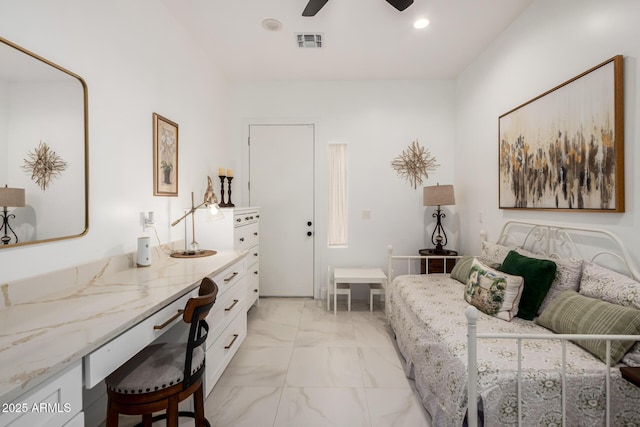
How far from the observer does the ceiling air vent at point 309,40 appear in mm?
2824

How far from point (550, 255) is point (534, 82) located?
1.36 metres

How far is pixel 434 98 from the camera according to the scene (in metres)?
3.84

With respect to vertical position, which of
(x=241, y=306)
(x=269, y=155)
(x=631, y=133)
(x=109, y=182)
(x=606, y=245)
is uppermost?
(x=269, y=155)

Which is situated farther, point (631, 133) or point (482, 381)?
point (631, 133)

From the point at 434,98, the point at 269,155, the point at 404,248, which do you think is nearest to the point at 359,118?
the point at 434,98

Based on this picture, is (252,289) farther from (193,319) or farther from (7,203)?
(7,203)

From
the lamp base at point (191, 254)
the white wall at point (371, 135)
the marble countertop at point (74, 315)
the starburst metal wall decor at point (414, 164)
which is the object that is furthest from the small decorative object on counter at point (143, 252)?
the starburst metal wall decor at point (414, 164)

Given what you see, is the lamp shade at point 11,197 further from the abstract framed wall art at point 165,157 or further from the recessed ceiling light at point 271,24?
the recessed ceiling light at point 271,24

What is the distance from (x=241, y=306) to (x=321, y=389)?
35.6 inches

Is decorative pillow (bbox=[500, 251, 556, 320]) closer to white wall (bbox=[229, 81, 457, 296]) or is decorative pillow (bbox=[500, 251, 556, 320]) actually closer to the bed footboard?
the bed footboard

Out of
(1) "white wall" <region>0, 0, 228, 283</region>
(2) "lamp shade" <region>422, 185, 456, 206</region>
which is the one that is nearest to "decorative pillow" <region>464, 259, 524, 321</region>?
(2) "lamp shade" <region>422, 185, 456, 206</region>

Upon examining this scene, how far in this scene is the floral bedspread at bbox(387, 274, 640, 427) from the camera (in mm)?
1297

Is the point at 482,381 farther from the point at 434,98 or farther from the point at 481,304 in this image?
the point at 434,98

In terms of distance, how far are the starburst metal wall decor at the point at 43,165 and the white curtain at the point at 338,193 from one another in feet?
9.47
